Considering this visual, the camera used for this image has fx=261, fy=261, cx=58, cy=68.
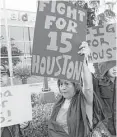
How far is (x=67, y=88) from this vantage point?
2.00 m

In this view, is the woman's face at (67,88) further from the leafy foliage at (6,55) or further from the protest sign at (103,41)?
the leafy foliage at (6,55)

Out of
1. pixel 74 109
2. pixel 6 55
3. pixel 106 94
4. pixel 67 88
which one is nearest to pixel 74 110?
pixel 74 109

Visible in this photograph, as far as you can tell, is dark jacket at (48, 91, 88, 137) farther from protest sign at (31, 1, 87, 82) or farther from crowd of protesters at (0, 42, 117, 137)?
protest sign at (31, 1, 87, 82)

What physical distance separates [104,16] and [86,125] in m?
2.01

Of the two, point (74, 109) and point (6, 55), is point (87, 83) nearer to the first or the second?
point (74, 109)

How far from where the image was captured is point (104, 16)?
355 cm

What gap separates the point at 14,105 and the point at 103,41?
2.96 ft

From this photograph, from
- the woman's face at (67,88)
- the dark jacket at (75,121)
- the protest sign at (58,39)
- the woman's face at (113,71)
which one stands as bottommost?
the dark jacket at (75,121)

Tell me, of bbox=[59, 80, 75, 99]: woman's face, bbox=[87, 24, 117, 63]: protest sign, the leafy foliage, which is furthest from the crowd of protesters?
the leafy foliage

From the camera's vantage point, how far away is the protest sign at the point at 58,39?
1.76m

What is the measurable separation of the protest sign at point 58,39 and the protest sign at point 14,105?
172mm

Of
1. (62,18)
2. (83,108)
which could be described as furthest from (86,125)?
(62,18)

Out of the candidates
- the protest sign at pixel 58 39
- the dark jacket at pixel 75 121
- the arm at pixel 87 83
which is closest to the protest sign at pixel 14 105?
the protest sign at pixel 58 39

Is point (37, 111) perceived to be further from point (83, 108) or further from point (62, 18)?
point (62, 18)
